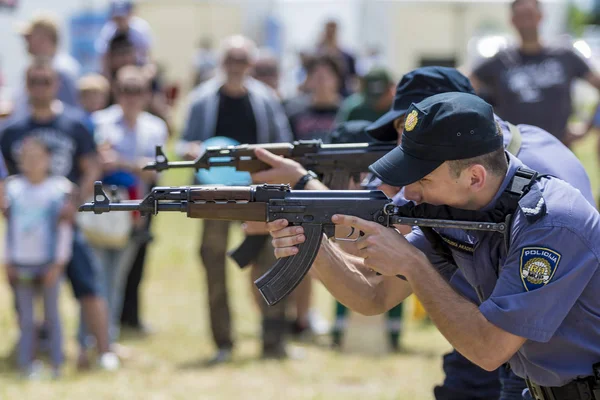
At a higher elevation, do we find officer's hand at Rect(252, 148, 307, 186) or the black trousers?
officer's hand at Rect(252, 148, 307, 186)

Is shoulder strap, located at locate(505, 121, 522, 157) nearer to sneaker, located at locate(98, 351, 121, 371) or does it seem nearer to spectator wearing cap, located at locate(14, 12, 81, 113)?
sneaker, located at locate(98, 351, 121, 371)

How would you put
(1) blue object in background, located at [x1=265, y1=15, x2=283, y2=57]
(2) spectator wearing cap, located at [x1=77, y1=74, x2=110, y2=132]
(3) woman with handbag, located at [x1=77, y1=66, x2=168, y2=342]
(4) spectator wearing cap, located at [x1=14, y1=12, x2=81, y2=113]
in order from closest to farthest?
(3) woman with handbag, located at [x1=77, y1=66, x2=168, y2=342], (4) spectator wearing cap, located at [x1=14, y1=12, x2=81, y2=113], (2) spectator wearing cap, located at [x1=77, y1=74, x2=110, y2=132], (1) blue object in background, located at [x1=265, y1=15, x2=283, y2=57]

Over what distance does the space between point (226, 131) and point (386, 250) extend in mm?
4481

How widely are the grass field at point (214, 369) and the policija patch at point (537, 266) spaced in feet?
11.3

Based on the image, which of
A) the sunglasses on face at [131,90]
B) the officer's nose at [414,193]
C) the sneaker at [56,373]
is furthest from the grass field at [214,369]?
the officer's nose at [414,193]

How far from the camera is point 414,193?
3.24 meters

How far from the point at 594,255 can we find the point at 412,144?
70 centimetres

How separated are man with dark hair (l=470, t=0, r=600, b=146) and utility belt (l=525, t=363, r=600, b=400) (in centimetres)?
428

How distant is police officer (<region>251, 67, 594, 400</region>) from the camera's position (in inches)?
143

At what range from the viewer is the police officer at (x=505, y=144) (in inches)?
143

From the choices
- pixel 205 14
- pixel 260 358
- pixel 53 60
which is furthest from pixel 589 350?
pixel 205 14

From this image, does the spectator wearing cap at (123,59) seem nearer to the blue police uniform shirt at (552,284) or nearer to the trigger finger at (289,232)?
the trigger finger at (289,232)

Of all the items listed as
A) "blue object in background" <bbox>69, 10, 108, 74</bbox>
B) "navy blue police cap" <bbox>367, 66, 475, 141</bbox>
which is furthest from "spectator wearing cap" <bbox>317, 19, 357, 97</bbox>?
"navy blue police cap" <bbox>367, 66, 475, 141</bbox>

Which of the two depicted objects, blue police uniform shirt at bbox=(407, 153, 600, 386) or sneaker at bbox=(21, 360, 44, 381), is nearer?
blue police uniform shirt at bbox=(407, 153, 600, 386)
